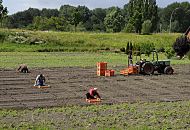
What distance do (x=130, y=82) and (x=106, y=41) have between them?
4079cm

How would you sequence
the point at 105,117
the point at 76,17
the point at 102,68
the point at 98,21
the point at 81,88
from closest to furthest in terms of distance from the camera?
the point at 105,117, the point at 81,88, the point at 102,68, the point at 76,17, the point at 98,21

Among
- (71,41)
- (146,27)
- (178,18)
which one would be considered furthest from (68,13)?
(71,41)

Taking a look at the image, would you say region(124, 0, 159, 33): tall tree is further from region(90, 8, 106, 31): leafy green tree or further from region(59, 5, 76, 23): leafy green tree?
region(90, 8, 106, 31): leafy green tree

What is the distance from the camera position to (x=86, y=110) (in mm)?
16766

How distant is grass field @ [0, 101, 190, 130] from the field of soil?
148 cm

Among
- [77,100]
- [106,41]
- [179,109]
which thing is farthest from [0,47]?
[179,109]

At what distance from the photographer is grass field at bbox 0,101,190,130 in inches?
540

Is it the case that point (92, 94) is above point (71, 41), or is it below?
below

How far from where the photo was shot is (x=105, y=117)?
50.1ft

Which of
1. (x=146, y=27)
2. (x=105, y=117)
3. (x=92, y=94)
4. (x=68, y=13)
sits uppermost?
(x=68, y=13)

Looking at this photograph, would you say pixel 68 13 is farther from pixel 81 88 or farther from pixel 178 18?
pixel 81 88

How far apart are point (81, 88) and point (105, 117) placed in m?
7.83

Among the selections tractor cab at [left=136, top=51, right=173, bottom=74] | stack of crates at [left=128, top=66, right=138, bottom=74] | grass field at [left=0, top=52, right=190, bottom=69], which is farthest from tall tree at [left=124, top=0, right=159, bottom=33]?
stack of crates at [left=128, top=66, right=138, bottom=74]

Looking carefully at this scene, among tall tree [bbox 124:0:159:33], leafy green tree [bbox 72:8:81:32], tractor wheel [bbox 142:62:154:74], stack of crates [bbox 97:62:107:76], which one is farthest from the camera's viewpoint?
leafy green tree [bbox 72:8:81:32]
